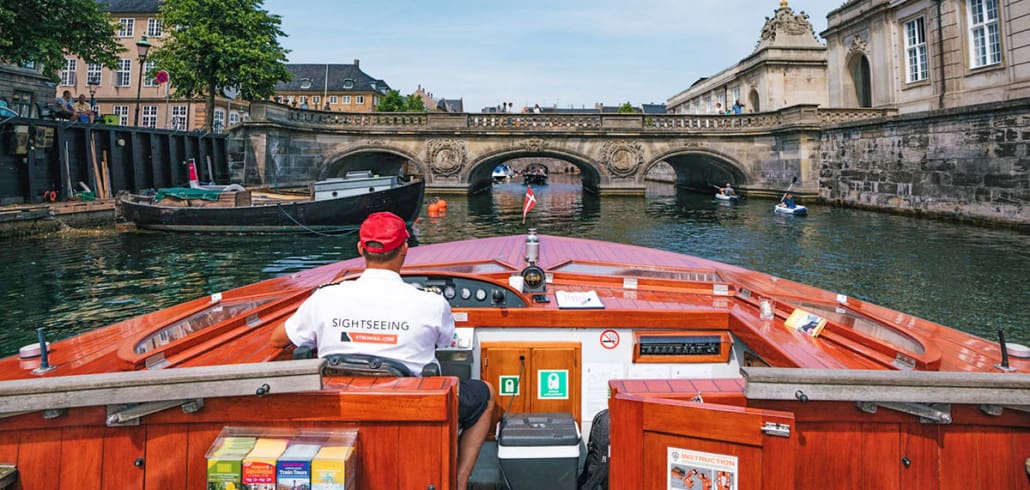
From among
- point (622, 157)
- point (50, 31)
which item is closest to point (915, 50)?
point (622, 157)

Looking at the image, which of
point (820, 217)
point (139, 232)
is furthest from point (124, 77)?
point (820, 217)

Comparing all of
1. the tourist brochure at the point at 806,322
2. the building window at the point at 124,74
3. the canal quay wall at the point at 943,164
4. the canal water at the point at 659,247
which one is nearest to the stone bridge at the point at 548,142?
the canal quay wall at the point at 943,164

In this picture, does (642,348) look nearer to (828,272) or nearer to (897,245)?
(828,272)

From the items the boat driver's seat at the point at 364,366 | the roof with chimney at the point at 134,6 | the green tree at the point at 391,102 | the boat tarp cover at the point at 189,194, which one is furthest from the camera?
the green tree at the point at 391,102

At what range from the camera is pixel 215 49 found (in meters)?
24.5

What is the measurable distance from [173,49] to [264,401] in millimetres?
29635

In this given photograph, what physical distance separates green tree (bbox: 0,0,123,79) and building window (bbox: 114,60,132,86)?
25193 millimetres

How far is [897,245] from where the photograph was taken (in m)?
13.0

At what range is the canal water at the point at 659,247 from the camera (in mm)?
7758

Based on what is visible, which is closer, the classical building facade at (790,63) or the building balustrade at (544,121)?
the building balustrade at (544,121)

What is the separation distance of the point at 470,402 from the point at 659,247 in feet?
39.9

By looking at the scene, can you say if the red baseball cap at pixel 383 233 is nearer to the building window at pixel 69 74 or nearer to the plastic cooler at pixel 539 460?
the plastic cooler at pixel 539 460

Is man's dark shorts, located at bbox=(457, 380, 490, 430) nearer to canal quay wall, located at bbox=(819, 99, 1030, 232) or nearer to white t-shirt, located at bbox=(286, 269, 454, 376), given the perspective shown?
white t-shirt, located at bbox=(286, 269, 454, 376)

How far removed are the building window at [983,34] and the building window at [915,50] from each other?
2360 mm
